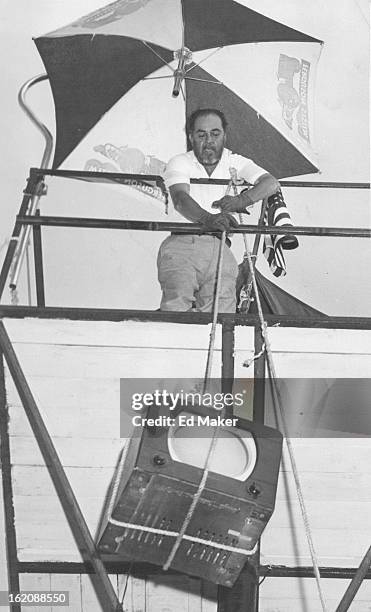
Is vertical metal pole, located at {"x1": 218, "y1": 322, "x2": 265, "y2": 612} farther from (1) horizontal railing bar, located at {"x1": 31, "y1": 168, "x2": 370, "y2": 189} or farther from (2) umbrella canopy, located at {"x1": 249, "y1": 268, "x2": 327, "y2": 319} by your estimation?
(2) umbrella canopy, located at {"x1": 249, "y1": 268, "x2": 327, "y2": 319}

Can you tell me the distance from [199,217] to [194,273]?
419 millimetres

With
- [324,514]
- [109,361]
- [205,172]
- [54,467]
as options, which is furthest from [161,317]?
[324,514]

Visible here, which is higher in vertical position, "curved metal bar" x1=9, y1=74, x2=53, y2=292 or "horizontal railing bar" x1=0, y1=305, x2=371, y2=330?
"curved metal bar" x1=9, y1=74, x2=53, y2=292

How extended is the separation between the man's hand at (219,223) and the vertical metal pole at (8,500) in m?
1.31

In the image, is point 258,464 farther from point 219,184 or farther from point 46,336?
point 219,184

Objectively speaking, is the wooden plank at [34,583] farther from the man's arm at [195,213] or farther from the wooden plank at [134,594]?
the man's arm at [195,213]

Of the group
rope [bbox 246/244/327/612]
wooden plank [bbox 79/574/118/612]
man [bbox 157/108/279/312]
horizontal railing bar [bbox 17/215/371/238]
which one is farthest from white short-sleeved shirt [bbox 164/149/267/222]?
wooden plank [bbox 79/574/118/612]

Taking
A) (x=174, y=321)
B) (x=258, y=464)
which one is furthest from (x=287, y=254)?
(x=258, y=464)

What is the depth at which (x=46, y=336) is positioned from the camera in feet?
15.7

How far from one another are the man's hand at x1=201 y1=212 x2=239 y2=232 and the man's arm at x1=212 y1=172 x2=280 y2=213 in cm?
18

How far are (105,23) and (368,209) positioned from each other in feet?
17.9

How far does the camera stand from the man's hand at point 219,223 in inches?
183

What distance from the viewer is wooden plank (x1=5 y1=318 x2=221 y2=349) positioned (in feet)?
15.7

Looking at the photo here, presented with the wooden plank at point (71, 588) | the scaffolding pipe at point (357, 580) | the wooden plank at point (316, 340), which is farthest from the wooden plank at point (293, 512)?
the wooden plank at point (316, 340)
